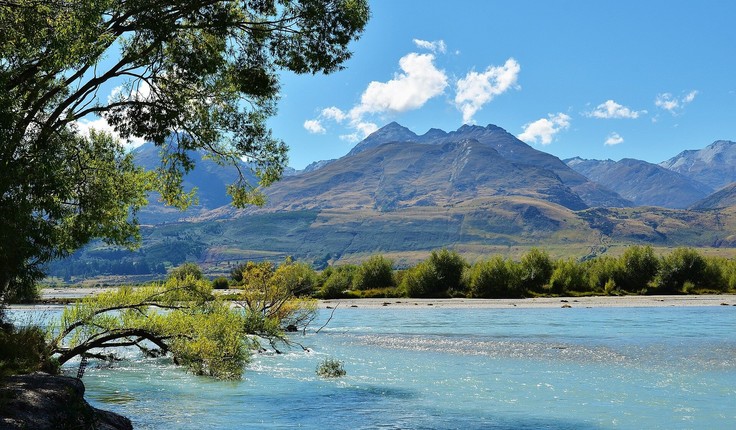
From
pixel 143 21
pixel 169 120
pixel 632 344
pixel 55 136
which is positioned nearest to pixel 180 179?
pixel 169 120

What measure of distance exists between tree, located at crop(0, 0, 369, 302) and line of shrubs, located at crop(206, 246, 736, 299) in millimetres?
55777

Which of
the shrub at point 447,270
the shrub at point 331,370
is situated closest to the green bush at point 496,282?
the shrub at point 447,270

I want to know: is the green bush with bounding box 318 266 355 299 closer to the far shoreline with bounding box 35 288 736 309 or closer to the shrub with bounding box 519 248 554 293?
the far shoreline with bounding box 35 288 736 309

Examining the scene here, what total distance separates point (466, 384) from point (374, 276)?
6645cm

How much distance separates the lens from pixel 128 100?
1841 centimetres

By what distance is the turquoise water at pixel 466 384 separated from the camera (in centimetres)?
2048

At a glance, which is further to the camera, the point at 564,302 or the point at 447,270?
the point at 447,270

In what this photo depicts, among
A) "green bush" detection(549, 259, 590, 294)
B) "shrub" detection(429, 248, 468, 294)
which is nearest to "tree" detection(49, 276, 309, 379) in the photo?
"shrub" detection(429, 248, 468, 294)

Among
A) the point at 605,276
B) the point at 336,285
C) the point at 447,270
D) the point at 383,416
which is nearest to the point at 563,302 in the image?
the point at 605,276

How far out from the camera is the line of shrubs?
78938 mm

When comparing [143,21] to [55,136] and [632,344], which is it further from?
[632,344]

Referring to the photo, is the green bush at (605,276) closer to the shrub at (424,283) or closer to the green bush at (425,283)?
the green bush at (425,283)

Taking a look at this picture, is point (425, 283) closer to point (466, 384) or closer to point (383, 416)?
point (466, 384)

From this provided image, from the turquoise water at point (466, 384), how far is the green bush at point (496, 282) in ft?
112
